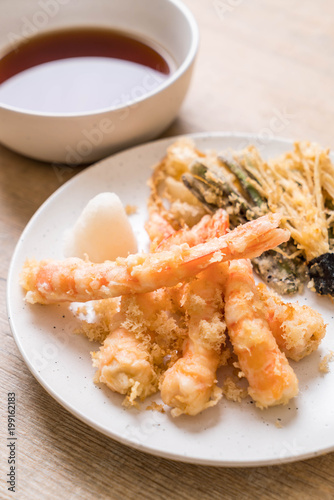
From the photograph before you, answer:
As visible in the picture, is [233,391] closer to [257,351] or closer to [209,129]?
[257,351]

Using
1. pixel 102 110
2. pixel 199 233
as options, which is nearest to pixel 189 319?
pixel 199 233

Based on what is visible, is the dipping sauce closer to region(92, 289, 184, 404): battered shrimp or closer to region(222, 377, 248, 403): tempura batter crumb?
region(92, 289, 184, 404): battered shrimp

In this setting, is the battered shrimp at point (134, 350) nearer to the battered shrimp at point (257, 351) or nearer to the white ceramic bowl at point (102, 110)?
the battered shrimp at point (257, 351)

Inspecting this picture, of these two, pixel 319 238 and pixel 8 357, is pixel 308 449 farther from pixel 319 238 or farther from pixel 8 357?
pixel 8 357

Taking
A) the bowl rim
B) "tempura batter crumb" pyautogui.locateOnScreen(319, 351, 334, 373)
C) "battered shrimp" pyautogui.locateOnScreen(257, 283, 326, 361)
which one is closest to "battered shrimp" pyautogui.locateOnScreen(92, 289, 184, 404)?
"battered shrimp" pyautogui.locateOnScreen(257, 283, 326, 361)

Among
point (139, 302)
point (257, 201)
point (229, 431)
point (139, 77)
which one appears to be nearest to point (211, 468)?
point (229, 431)
